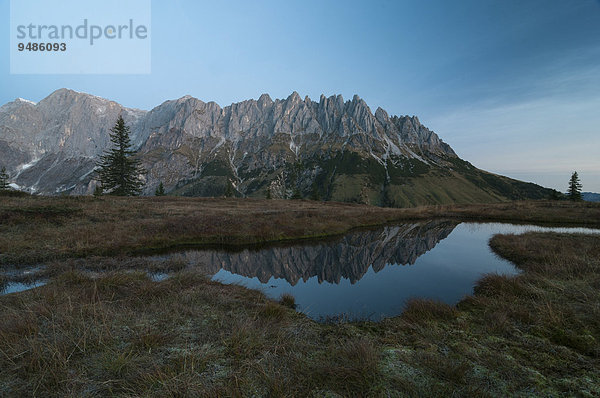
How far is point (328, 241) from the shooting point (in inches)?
1018

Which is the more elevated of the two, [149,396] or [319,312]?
[149,396]

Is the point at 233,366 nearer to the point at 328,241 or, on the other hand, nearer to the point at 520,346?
the point at 520,346

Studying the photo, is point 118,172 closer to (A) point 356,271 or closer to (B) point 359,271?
(A) point 356,271

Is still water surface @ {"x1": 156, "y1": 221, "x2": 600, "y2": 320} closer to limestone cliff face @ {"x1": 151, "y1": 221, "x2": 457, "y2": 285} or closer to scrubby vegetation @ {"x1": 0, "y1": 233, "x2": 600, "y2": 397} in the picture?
limestone cliff face @ {"x1": 151, "y1": 221, "x2": 457, "y2": 285}

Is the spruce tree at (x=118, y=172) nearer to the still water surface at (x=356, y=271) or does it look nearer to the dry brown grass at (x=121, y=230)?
the dry brown grass at (x=121, y=230)

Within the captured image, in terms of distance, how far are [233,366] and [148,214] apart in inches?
1184

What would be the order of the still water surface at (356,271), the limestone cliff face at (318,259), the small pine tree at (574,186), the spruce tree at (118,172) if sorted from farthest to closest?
the small pine tree at (574,186), the spruce tree at (118,172), the limestone cliff face at (318,259), the still water surface at (356,271)

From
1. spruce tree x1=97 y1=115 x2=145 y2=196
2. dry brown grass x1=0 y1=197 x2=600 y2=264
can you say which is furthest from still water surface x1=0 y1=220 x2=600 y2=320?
spruce tree x1=97 y1=115 x2=145 y2=196

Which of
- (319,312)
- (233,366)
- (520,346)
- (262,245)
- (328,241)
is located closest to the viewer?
(233,366)

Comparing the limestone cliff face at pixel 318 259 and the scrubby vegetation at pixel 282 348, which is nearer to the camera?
the scrubby vegetation at pixel 282 348

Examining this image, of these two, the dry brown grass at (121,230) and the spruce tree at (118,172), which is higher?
the spruce tree at (118,172)

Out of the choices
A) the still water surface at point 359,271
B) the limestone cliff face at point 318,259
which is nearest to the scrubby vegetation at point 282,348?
the still water surface at point 359,271

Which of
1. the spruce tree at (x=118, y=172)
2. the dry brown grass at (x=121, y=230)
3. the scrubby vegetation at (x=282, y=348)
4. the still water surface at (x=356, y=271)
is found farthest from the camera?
the spruce tree at (x=118, y=172)

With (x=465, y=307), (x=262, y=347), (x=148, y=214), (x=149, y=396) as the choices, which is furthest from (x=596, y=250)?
(x=148, y=214)
